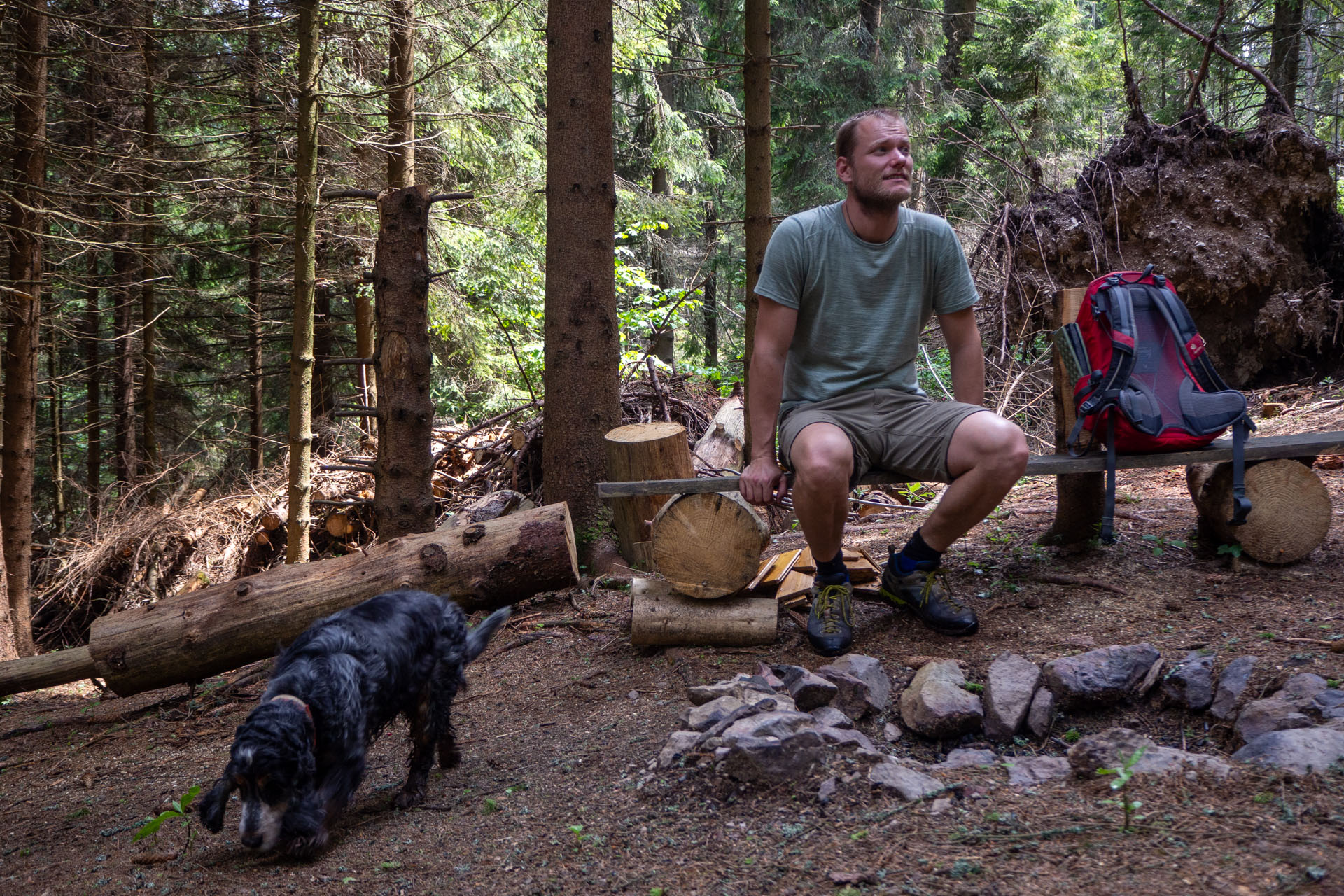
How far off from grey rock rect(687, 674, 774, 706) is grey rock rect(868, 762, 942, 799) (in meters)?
0.62

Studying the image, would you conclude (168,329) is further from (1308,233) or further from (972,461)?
(1308,233)

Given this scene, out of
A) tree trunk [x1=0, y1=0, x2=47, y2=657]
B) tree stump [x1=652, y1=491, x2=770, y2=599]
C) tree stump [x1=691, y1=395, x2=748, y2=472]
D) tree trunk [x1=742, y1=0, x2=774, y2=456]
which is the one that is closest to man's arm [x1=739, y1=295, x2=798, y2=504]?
tree stump [x1=652, y1=491, x2=770, y2=599]

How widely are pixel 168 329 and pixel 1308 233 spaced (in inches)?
556

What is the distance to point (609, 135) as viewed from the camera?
19.4 feet

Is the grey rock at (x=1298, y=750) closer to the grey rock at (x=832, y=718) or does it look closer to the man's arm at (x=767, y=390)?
the grey rock at (x=832, y=718)

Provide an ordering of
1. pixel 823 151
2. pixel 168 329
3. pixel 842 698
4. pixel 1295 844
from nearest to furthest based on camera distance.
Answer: pixel 1295 844 → pixel 842 698 → pixel 168 329 → pixel 823 151

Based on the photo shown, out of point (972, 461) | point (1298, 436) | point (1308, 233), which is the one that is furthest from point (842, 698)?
point (1308, 233)

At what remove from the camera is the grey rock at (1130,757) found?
247cm

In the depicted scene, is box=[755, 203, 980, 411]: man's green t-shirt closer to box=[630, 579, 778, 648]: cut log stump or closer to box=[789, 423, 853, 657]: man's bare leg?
box=[789, 423, 853, 657]: man's bare leg

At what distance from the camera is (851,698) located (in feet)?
11.4

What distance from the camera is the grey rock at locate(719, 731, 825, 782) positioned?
2.75 m

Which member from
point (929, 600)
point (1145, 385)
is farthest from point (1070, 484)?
point (929, 600)

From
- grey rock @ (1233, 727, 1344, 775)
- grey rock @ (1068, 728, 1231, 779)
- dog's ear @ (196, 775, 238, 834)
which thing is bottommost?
dog's ear @ (196, 775, 238, 834)

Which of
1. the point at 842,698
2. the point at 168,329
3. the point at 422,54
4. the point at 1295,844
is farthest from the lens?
the point at 168,329
